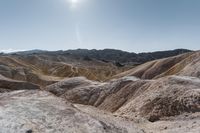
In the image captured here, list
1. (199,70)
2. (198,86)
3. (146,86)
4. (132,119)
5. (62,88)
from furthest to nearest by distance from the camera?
(199,70), (62,88), (146,86), (198,86), (132,119)

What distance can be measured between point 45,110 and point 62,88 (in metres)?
17.1

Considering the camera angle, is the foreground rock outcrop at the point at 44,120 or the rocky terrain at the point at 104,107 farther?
the rocky terrain at the point at 104,107

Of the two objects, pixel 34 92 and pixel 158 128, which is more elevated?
pixel 34 92

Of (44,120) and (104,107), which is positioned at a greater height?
(44,120)

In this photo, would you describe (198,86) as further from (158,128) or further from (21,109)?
(21,109)

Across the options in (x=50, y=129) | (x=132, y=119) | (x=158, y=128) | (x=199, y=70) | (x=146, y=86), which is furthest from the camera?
(x=199, y=70)

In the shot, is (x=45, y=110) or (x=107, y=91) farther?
(x=107, y=91)

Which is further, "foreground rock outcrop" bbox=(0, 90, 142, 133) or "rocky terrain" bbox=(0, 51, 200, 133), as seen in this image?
"rocky terrain" bbox=(0, 51, 200, 133)

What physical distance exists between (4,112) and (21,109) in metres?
0.74

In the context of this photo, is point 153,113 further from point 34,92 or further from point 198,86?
point 34,92

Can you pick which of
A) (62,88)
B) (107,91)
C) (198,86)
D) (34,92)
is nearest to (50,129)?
(34,92)

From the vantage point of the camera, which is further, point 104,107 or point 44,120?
point 104,107

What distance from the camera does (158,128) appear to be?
517 inches

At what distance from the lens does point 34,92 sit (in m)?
16.0
